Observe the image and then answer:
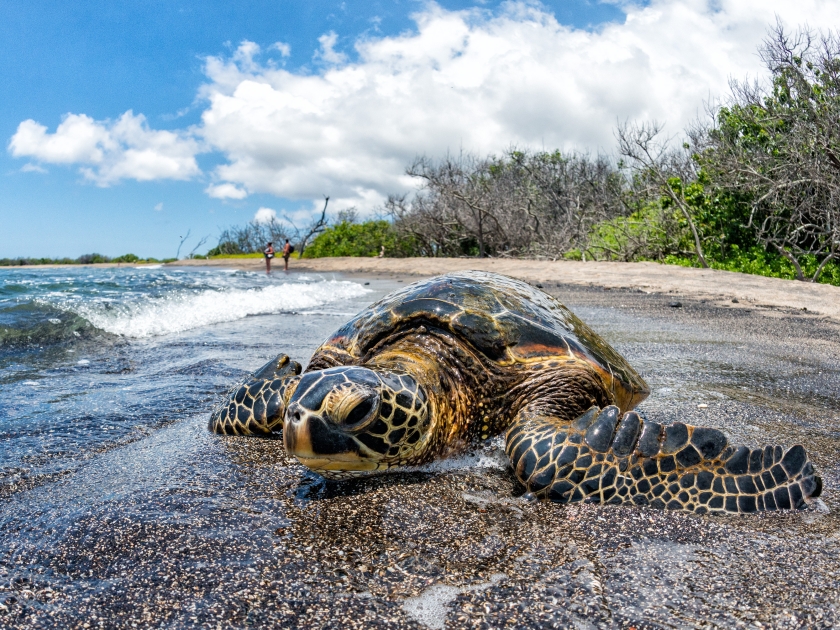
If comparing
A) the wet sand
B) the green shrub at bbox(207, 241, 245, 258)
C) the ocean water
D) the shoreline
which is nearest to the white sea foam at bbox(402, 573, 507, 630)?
the wet sand

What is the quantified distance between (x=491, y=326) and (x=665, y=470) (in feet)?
3.40

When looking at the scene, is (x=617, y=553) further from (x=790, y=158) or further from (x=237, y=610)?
(x=790, y=158)

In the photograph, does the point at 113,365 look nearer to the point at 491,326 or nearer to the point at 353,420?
the point at 491,326

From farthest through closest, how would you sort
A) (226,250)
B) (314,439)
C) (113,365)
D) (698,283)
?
(226,250), (698,283), (113,365), (314,439)

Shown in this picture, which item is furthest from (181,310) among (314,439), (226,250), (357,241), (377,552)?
(226,250)

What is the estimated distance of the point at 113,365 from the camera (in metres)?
5.20

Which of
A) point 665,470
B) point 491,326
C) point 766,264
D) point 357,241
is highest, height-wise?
point 357,241

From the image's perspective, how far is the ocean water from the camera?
9.64 feet

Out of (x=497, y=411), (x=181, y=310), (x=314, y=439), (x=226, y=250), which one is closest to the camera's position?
(x=314, y=439)

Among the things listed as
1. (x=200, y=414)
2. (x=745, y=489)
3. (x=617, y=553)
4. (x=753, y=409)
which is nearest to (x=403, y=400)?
(x=617, y=553)

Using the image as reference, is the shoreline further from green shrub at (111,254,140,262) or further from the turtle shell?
green shrub at (111,254,140,262)

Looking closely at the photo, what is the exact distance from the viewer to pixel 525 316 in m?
2.99

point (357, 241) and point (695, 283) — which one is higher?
point (357, 241)

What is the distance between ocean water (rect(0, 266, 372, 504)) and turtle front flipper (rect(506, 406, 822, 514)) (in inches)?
82.8
